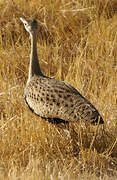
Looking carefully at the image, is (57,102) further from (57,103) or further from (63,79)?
(63,79)

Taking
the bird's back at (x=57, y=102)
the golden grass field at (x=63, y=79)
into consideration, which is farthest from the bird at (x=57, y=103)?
the golden grass field at (x=63, y=79)

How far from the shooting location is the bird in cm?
376

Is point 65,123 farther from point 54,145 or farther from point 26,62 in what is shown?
point 26,62

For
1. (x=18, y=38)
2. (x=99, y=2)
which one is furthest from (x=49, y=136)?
(x=99, y=2)

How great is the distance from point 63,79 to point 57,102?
1.55 metres

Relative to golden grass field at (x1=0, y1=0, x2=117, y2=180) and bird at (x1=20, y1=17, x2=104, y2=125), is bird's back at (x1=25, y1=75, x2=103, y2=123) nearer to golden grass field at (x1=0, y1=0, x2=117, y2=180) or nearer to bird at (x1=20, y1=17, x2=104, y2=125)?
bird at (x1=20, y1=17, x2=104, y2=125)

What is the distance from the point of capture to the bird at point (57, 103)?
3764mm

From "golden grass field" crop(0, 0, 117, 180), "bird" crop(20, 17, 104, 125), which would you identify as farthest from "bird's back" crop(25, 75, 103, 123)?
Result: "golden grass field" crop(0, 0, 117, 180)

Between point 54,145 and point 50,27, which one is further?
point 50,27

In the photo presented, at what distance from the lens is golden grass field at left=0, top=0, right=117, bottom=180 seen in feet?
12.9

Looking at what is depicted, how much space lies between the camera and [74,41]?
19.6ft

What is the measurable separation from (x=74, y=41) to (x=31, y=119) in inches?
78.3

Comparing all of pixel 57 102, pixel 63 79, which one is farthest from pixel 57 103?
pixel 63 79

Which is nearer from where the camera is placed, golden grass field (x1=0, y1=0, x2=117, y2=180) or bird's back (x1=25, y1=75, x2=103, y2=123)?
bird's back (x1=25, y1=75, x2=103, y2=123)
